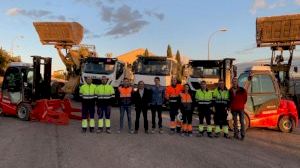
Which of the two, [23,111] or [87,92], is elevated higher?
[87,92]

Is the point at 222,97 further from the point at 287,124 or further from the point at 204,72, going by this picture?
the point at 204,72

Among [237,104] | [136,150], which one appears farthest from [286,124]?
[136,150]

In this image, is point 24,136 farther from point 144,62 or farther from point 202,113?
point 144,62

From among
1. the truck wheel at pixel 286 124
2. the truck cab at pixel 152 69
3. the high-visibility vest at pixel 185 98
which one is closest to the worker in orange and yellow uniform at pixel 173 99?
the high-visibility vest at pixel 185 98

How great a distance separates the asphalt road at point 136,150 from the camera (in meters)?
8.72

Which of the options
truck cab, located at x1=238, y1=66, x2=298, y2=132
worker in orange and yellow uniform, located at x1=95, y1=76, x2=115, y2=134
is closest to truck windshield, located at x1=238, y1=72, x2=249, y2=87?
truck cab, located at x1=238, y1=66, x2=298, y2=132

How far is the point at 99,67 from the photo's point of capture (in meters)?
24.7

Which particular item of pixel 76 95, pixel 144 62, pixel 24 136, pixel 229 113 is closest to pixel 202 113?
pixel 229 113

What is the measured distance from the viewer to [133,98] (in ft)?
44.6

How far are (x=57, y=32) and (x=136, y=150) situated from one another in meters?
19.2

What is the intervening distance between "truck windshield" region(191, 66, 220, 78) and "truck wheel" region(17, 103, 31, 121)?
841cm

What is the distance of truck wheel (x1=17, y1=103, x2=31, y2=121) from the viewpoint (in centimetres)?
1638

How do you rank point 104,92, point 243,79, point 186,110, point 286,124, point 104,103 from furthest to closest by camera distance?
point 286,124 < point 243,79 < point 104,92 < point 104,103 < point 186,110

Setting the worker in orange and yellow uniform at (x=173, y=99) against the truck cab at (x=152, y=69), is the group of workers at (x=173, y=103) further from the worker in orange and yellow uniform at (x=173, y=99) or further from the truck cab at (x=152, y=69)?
the truck cab at (x=152, y=69)
